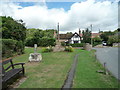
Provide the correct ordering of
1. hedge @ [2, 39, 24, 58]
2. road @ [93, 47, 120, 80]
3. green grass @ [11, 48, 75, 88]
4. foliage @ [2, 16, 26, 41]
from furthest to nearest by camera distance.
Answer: foliage @ [2, 16, 26, 41]
hedge @ [2, 39, 24, 58]
road @ [93, 47, 120, 80]
green grass @ [11, 48, 75, 88]

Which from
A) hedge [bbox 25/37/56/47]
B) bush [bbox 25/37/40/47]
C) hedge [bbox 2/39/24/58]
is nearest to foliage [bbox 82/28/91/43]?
hedge [bbox 25/37/56/47]

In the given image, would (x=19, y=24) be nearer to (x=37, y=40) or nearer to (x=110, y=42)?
(x=37, y=40)

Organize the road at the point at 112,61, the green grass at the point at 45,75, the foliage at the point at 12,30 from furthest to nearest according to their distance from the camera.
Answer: the foliage at the point at 12,30 → the road at the point at 112,61 → the green grass at the point at 45,75

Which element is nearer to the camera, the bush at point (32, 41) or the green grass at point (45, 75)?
the green grass at point (45, 75)

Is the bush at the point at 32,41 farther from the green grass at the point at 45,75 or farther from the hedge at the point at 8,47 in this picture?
the green grass at the point at 45,75

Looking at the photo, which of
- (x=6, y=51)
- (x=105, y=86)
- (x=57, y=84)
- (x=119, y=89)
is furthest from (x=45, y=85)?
(x=6, y=51)

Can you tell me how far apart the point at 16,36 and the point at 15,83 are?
42.5ft

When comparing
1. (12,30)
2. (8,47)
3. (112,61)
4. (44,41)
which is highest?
(12,30)

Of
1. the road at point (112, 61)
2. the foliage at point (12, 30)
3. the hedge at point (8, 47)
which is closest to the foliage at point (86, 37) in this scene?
the road at point (112, 61)

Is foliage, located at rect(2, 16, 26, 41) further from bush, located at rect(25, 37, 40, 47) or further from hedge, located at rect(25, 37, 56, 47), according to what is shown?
bush, located at rect(25, 37, 40, 47)

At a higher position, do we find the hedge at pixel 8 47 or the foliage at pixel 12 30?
the foliage at pixel 12 30

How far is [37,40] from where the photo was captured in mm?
29750

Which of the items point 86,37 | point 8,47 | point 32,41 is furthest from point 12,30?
point 86,37

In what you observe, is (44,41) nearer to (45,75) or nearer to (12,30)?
(12,30)
